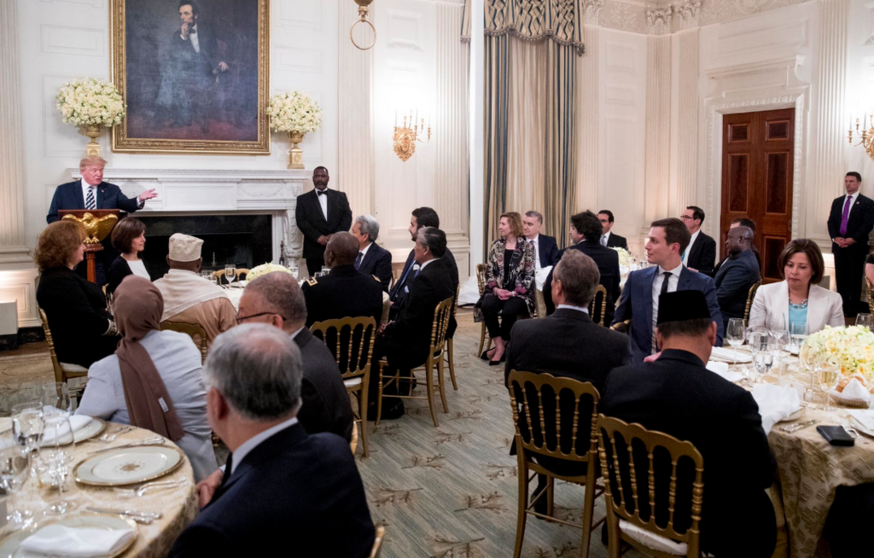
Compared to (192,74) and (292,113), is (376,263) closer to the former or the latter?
(292,113)

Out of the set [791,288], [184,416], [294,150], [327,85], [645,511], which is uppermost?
[327,85]

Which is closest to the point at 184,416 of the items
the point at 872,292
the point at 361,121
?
the point at 872,292

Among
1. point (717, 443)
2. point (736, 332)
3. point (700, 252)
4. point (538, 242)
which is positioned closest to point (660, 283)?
point (736, 332)

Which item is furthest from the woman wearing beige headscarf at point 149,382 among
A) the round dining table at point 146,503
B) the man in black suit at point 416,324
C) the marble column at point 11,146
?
the marble column at point 11,146

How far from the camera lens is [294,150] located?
8.94m

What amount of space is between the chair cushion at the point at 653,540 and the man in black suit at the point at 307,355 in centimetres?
104

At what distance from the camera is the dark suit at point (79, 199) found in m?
7.38

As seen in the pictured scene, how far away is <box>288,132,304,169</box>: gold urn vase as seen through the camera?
8.89 metres

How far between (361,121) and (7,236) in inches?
163

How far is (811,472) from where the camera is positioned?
8.80 feet

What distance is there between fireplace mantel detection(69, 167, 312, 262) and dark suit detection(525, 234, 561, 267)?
3116mm

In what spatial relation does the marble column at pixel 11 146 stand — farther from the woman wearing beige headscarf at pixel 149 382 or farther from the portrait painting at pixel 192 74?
the woman wearing beige headscarf at pixel 149 382

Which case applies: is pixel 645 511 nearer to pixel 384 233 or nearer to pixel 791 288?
Answer: pixel 791 288

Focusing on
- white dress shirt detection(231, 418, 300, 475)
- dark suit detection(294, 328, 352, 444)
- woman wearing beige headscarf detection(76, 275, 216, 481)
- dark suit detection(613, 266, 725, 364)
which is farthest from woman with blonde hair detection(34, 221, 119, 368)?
white dress shirt detection(231, 418, 300, 475)
